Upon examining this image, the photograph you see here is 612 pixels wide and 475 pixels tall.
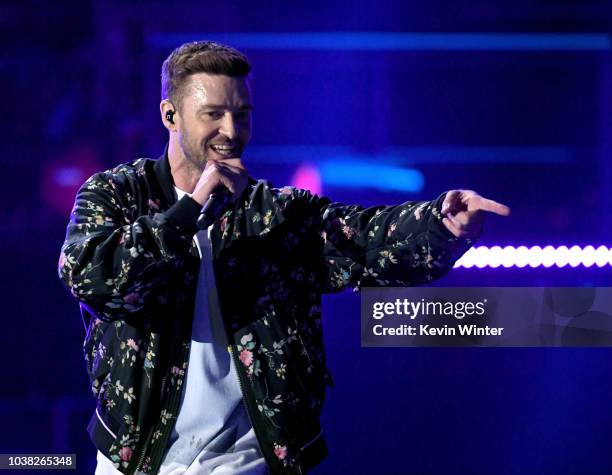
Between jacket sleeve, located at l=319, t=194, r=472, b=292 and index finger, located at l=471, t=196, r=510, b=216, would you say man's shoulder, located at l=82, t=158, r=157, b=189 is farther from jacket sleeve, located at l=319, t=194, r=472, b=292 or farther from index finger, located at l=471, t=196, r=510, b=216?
index finger, located at l=471, t=196, r=510, b=216

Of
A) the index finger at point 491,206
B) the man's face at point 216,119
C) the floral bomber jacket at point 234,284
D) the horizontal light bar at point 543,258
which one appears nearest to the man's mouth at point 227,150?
the man's face at point 216,119

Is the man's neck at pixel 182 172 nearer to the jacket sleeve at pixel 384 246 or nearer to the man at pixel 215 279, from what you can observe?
the man at pixel 215 279

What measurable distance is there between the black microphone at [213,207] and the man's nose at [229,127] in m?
0.21

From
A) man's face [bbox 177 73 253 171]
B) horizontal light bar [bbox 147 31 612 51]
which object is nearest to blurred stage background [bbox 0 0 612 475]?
horizontal light bar [bbox 147 31 612 51]

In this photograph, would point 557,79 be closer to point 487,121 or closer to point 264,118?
point 487,121

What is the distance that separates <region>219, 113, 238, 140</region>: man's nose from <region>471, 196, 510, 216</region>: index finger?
527 mm

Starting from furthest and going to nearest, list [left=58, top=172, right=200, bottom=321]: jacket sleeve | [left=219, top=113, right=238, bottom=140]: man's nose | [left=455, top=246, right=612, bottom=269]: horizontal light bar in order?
1. [left=455, top=246, right=612, bottom=269]: horizontal light bar
2. [left=219, top=113, right=238, bottom=140]: man's nose
3. [left=58, top=172, right=200, bottom=321]: jacket sleeve

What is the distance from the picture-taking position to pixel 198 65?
232 centimetres

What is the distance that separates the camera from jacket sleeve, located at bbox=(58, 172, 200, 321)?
1.98 m

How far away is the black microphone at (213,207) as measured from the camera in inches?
79.4

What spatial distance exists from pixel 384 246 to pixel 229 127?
0.44 metres

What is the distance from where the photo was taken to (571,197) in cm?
383

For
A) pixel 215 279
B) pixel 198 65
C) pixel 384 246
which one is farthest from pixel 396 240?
pixel 198 65

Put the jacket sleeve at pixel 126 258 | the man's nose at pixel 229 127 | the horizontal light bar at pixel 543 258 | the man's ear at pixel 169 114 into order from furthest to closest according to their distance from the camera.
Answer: the horizontal light bar at pixel 543 258, the man's ear at pixel 169 114, the man's nose at pixel 229 127, the jacket sleeve at pixel 126 258
